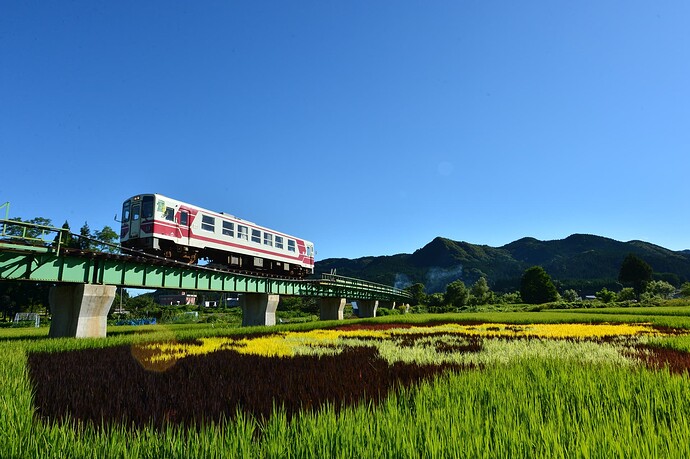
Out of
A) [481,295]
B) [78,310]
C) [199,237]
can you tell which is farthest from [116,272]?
[481,295]

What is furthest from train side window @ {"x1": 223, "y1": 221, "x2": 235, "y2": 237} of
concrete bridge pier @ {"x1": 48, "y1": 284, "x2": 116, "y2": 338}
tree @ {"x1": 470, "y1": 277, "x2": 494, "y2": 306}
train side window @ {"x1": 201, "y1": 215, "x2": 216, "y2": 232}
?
tree @ {"x1": 470, "y1": 277, "x2": 494, "y2": 306}

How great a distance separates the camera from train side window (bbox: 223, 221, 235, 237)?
28353mm

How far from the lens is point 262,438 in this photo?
10.2ft

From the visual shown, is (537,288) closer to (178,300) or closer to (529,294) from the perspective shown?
(529,294)

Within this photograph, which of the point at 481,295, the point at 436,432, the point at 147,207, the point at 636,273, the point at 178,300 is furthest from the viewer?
the point at 178,300

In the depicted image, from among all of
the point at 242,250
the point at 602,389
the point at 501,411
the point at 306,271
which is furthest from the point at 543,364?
the point at 306,271

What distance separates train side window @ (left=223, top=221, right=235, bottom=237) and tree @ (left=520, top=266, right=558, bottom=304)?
81030mm

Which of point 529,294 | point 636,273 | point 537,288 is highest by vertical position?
point 636,273

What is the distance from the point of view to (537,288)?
89.0 meters

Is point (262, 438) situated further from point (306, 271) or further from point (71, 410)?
point (306, 271)

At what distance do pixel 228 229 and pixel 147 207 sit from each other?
21.7ft

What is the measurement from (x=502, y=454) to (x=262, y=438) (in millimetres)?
1830

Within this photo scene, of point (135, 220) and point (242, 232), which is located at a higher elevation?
point (242, 232)

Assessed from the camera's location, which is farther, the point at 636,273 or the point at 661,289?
the point at 636,273
